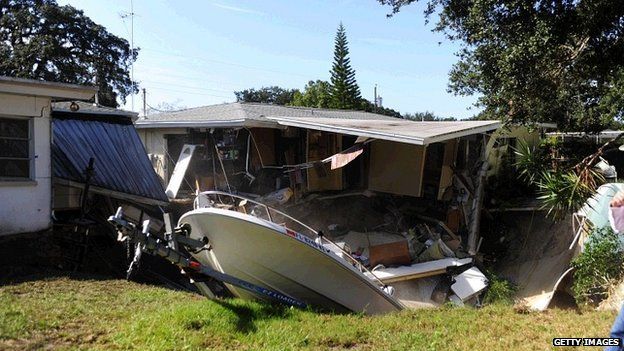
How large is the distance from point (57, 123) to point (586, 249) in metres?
10.4

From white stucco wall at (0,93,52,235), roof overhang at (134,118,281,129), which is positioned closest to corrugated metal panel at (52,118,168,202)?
white stucco wall at (0,93,52,235)

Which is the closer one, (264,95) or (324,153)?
(324,153)

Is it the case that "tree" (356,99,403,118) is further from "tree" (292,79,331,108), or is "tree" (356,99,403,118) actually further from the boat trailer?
the boat trailer

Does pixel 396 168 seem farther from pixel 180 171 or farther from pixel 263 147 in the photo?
pixel 180 171

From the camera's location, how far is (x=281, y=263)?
7.06 m

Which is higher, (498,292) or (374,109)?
(374,109)

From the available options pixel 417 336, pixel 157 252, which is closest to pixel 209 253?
pixel 157 252

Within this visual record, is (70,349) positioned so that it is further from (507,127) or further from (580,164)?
(507,127)

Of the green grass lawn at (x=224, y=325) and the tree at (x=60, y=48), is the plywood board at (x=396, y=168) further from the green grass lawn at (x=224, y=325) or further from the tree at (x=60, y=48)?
the tree at (x=60, y=48)

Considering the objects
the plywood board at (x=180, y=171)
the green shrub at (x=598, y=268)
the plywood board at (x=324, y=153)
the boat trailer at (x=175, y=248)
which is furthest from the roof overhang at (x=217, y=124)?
the green shrub at (x=598, y=268)

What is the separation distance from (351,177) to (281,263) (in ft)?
18.9

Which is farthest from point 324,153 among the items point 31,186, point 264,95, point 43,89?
point 264,95

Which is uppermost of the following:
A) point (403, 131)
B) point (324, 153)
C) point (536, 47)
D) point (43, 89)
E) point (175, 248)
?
point (536, 47)

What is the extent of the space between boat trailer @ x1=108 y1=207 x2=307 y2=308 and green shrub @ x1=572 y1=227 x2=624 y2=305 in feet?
15.5
